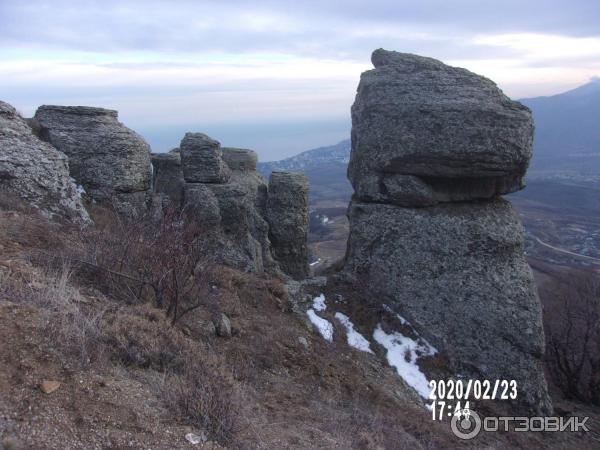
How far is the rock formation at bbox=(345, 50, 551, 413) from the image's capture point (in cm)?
1241

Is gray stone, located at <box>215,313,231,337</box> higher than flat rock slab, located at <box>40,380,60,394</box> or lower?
lower

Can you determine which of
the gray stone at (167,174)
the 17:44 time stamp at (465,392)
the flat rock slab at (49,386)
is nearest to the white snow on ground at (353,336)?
the 17:44 time stamp at (465,392)

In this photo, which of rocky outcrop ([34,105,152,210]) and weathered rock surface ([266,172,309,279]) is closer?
rocky outcrop ([34,105,152,210])

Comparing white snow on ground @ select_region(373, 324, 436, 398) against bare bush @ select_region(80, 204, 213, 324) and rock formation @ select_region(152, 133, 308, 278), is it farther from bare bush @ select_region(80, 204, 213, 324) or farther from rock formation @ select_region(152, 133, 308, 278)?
rock formation @ select_region(152, 133, 308, 278)

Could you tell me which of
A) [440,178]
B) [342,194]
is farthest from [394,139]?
[342,194]

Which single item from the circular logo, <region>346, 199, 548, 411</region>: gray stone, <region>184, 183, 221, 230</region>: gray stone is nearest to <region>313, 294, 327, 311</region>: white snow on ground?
<region>346, 199, 548, 411</region>: gray stone

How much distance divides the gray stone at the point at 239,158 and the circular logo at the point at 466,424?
14.0 meters

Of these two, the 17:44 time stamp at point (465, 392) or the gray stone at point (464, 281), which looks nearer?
the 17:44 time stamp at point (465, 392)

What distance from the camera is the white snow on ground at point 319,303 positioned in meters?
12.8

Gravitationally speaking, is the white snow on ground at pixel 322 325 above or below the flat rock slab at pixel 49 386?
below

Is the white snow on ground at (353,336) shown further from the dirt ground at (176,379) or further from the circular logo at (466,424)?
the circular logo at (466,424)

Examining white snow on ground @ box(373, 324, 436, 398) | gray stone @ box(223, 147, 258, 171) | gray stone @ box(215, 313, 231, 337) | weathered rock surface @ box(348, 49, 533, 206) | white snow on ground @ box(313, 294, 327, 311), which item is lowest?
white snow on ground @ box(373, 324, 436, 398)

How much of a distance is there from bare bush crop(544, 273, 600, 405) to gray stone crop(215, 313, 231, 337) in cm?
1072

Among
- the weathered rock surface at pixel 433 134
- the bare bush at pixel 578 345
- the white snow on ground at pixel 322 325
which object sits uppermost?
the weathered rock surface at pixel 433 134
